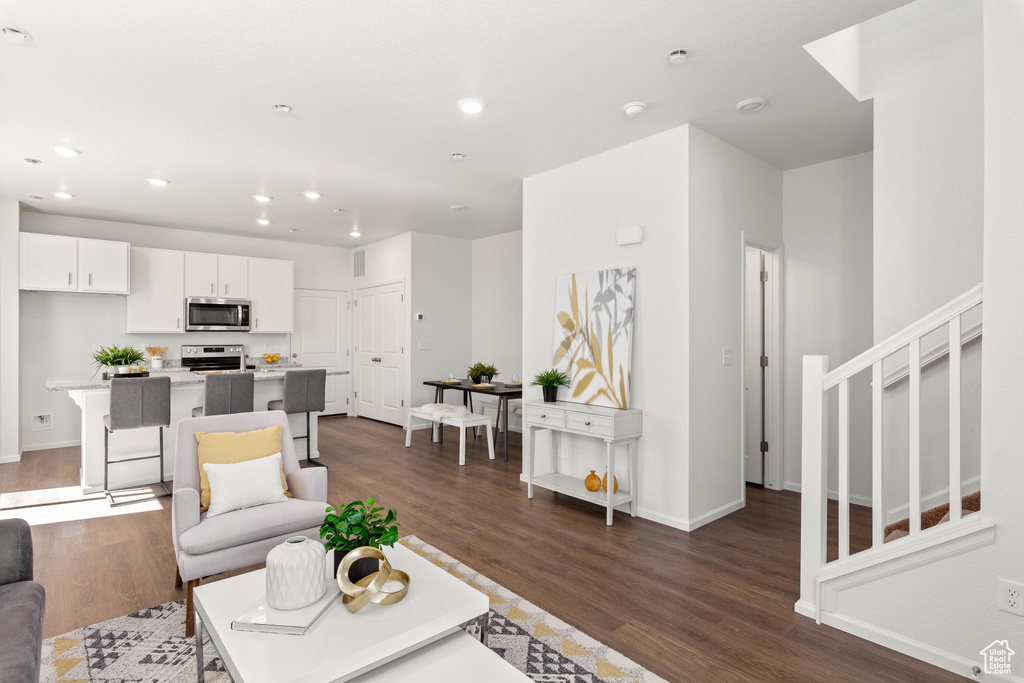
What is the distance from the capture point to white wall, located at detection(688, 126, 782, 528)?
359 centimetres

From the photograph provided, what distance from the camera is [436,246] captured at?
24.3 ft

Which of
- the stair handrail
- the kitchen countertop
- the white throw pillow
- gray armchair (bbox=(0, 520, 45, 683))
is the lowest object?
gray armchair (bbox=(0, 520, 45, 683))

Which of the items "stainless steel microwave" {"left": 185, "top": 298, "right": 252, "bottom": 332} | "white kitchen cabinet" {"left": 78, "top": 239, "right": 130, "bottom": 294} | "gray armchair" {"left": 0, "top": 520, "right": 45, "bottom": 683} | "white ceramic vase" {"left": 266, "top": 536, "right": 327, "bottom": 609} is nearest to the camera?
"gray armchair" {"left": 0, "top": 520, "right": 45, "bottom": 683}

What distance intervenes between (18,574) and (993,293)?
369 cm

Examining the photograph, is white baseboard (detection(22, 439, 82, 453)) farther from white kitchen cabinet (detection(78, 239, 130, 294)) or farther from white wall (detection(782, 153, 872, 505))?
white wall (detection(782, 153, 872, 505))

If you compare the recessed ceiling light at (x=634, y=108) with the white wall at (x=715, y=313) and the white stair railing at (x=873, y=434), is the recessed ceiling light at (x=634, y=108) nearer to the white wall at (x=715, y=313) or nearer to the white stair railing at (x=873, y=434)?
the white wall at (x=715, y=313)

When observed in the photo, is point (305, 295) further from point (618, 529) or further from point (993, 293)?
point (993, 293)

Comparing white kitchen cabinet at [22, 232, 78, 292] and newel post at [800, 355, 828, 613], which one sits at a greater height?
white kitchen cabinet at [22, 232, 78, 292]

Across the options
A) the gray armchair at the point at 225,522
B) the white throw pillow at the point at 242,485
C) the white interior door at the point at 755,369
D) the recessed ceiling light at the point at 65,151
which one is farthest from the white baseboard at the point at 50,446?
the white interior door at the point at 755,369

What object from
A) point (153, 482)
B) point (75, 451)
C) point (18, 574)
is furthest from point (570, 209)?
point (75, 451)

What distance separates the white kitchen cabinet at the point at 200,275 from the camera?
678cm

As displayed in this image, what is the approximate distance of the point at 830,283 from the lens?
166 inches

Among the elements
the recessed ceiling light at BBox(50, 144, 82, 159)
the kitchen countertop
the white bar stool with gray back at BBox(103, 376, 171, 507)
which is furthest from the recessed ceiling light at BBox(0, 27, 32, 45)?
the kitchen countertop

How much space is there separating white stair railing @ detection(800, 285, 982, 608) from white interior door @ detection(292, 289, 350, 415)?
6828 mm
